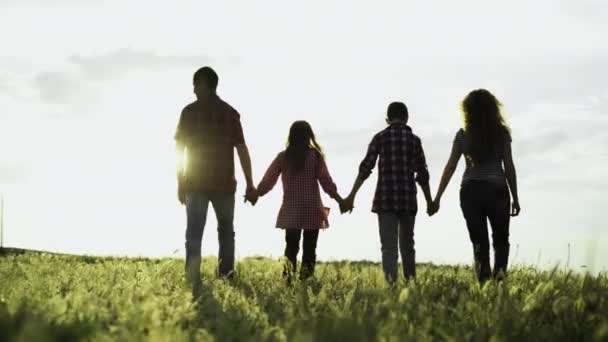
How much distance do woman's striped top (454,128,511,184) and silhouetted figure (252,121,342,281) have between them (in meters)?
1.91

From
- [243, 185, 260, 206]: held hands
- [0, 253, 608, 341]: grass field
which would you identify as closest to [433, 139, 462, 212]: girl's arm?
[0, 253, 608, 341]: grass field

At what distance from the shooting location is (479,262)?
898 centimetres

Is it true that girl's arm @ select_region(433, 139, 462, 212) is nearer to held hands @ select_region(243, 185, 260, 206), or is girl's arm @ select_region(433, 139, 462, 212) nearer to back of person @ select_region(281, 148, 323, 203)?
back of person @ select_region(281, 148, 323, 203)

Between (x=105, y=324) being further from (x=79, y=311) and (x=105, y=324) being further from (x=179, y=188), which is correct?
(x=179, y=188)

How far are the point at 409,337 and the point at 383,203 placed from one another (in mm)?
5042

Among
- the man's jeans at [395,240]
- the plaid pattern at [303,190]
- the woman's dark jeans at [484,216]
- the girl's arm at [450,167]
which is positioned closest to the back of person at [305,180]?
the plaid pattern at [303,190]

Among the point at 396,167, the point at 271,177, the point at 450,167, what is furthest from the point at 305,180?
the point at 450,167

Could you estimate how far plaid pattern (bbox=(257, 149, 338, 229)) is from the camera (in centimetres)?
1026

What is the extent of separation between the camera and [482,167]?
8.91 m

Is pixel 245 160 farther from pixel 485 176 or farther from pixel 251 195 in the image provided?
pixel 485 176

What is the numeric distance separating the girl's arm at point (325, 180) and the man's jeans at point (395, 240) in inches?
38.9

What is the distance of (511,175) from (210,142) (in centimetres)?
360

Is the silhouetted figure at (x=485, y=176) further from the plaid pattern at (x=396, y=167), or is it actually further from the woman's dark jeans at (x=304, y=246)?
the woman's dark jeans at (x=304, y=246)

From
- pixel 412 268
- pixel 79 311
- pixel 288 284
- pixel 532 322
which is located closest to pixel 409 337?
pixel 532 322
